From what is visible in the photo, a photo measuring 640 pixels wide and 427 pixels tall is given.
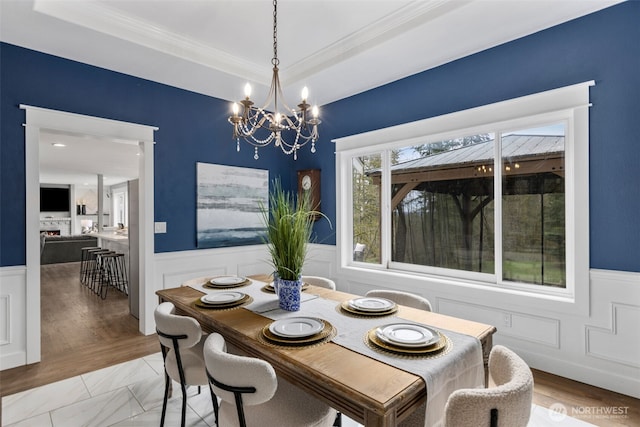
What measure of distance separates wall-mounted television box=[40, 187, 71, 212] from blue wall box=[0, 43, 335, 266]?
1266 cm

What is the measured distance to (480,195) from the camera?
2988 millimetres

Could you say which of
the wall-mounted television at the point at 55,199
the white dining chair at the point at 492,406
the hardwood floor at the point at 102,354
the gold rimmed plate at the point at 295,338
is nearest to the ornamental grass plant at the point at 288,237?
the gold rimmed plate at the point at 295,338

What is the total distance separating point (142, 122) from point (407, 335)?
330cm

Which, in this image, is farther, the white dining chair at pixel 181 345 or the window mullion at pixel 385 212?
the window mullion at pixel 385 212

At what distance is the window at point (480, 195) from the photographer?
96.7 inches

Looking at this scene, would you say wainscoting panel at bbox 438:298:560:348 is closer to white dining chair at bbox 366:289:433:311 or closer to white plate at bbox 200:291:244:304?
white dining chair at bbox 366:289:433:311

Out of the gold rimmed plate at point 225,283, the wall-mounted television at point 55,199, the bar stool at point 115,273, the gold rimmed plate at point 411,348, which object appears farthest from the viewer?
the wall-mounted television at point 55,199

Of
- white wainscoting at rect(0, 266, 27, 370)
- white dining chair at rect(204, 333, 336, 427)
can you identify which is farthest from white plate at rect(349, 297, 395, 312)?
white wainscoting at rect(0, 266, 27, 370)

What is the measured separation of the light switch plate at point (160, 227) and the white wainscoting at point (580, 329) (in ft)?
9.60

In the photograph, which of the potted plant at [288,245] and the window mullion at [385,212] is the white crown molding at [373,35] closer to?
the window mullion at [385,212]

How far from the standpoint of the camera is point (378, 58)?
9.61 feet

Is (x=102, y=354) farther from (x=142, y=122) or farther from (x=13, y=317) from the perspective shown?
(x=142, y=122)

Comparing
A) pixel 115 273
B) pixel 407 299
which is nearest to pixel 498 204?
pixel 407 299

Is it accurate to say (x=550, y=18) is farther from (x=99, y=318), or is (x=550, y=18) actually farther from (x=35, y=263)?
(x=99, y=318)
